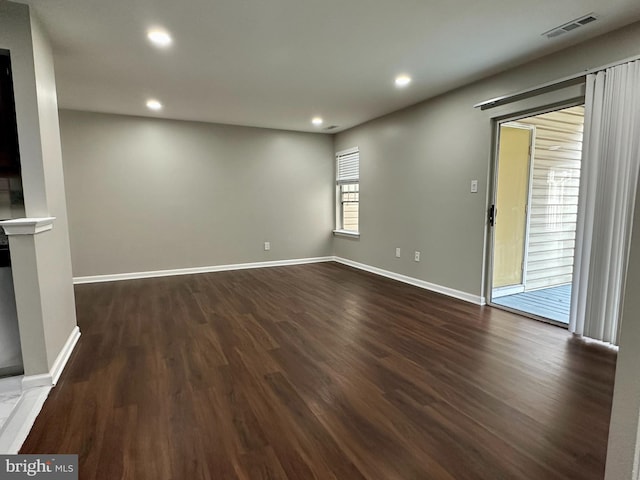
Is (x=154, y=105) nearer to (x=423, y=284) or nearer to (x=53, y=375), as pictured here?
(x=53, y=375)

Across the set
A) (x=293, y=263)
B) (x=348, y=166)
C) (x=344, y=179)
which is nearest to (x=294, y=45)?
(x=348, y=166)

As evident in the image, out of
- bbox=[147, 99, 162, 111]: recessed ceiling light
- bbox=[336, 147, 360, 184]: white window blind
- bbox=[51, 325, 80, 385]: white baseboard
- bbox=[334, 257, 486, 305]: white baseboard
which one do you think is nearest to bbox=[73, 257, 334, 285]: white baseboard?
bbox=[334, 257, 486, 305]: white baseboard

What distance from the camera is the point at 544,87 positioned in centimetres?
304

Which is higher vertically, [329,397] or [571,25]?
[571,25]

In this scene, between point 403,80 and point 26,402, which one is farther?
point 403,80

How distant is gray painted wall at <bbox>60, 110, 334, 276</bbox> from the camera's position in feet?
16.0

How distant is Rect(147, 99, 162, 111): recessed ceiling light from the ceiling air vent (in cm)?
422

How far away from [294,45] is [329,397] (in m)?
2.71

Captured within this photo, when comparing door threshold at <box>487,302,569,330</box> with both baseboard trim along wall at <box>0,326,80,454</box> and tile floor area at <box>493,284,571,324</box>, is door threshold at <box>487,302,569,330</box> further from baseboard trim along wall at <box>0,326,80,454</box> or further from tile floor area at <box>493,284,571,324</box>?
baseboard trim along wall at <box>0,326,80,454</box>

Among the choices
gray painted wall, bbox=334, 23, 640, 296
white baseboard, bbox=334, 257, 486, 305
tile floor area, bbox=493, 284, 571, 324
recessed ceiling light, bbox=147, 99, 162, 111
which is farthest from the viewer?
recessed ceiling light, bbox=147, 99, 162, 111

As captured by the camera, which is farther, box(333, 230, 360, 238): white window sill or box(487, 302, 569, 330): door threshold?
box(333, 230, 360, 238): white window sill

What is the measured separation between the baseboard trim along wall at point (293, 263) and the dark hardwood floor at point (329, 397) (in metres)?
0.53

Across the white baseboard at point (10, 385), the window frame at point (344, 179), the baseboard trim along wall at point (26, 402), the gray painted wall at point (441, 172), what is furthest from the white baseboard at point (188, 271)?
the white baseboard at point (10, 385)

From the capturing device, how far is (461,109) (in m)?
3.88
